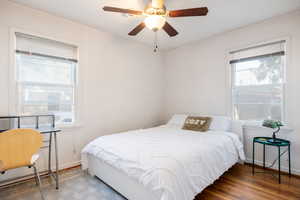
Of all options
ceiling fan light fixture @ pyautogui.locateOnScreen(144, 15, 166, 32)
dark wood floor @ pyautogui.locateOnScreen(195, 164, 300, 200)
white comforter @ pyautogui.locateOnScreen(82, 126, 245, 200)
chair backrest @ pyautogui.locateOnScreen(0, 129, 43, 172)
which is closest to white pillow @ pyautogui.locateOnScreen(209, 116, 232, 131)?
white comforter @ pyautogui.locateOnScreen(82, 126, 245, 200)

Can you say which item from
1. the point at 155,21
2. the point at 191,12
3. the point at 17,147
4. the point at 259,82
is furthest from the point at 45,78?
the point at 259,82

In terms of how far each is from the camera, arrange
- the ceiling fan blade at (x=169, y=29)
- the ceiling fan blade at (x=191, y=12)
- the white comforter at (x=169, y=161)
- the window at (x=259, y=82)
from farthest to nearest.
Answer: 1. the window at (x=259, y=82)
2. the ceiling fan blade at (x=169, y=29)
3. the ceiling fan blade at (x=191, y=12)
4. the white comforter at (x=169, y=161)

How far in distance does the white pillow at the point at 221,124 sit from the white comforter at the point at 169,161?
0.47 m

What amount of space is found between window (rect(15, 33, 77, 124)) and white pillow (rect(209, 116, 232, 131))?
2.66m

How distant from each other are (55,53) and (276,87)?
3.81m

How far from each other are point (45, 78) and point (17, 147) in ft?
4.22

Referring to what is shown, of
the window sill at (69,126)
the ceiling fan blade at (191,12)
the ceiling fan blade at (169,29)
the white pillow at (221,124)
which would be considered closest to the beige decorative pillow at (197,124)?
the white pillow at (221,124)

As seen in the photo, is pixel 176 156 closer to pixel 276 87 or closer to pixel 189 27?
pixel 276 87

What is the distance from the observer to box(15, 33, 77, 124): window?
2316 mm

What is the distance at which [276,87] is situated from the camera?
2588mm

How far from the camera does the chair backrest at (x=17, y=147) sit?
1.58m

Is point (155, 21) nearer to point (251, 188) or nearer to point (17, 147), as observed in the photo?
point (17, 147)

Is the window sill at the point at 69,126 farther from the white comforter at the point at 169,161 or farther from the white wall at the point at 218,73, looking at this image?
the white wall at the point at 218,73

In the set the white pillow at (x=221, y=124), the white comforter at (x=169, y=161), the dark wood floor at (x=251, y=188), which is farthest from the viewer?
the white pillow at (x=221, y=124)
